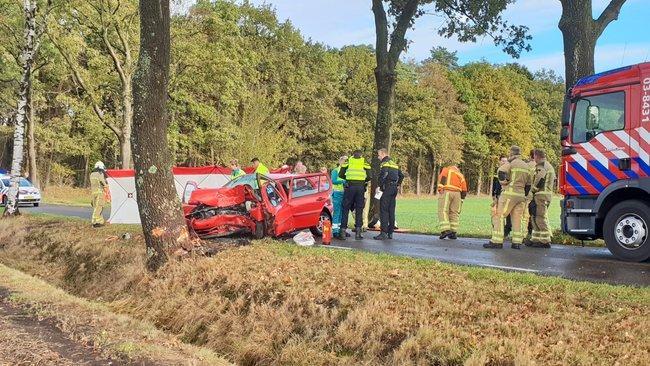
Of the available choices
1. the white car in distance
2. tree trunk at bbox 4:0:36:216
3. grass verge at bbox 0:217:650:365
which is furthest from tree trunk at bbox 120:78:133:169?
grass verge at bbox 0:217:650:365

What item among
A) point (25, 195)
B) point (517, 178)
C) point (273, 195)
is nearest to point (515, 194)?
point (517, 178)

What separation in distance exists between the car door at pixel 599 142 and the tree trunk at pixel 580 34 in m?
2.76

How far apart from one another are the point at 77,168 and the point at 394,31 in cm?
3961

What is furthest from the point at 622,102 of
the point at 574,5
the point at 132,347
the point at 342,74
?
the point at 342,74

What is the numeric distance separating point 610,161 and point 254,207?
6591 millimetres

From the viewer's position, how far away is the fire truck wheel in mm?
9281

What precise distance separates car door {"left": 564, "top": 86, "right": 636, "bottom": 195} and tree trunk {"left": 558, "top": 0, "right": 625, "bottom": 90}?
276cm

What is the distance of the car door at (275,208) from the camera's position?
473 inches

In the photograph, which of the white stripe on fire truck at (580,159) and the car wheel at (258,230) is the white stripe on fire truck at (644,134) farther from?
the car wheel at (258,230)

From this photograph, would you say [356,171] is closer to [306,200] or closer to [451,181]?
[306,200]

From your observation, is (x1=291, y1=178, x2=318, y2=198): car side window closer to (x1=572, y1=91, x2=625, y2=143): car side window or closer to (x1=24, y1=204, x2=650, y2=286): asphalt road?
(x1=24, y1=204, x2=650, y2=286): asphalt road

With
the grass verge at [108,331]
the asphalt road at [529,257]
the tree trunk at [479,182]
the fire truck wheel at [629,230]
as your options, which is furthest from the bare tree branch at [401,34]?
the tree trunk at [479,182]

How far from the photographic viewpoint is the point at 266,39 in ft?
176

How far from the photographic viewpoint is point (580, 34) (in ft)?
42.3
